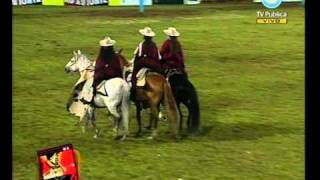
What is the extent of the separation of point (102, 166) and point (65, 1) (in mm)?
789

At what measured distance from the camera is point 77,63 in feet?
7.56

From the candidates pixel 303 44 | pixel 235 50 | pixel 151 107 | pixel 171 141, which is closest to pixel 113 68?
pixel 151 107

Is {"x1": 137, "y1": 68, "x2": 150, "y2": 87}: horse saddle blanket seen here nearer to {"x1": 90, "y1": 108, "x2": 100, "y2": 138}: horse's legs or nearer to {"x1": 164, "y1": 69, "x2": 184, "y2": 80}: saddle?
{"x1": 164, "y1": 69, "x2": 184, "y2": 80}: saddle

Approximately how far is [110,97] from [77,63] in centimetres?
21

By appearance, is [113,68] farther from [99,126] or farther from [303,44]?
[303,44]

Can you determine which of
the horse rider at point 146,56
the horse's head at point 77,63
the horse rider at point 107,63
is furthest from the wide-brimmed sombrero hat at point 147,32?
the horse's head at point 77,63

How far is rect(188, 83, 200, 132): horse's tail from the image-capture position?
2.36 metres

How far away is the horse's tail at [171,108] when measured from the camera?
2.36m

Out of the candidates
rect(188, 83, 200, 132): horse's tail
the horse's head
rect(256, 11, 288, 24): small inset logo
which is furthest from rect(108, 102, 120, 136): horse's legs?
rect(256, 11, 288, 24): small inset logo

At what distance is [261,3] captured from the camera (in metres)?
2.21

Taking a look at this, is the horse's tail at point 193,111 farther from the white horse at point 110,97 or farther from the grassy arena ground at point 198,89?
the white horse at point 110,97

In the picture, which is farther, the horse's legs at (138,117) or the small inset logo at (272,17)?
the horse's legs at (138,117)

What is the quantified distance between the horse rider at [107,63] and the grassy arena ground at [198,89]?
4 centimetres

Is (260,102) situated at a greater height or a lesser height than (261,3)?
lesser
